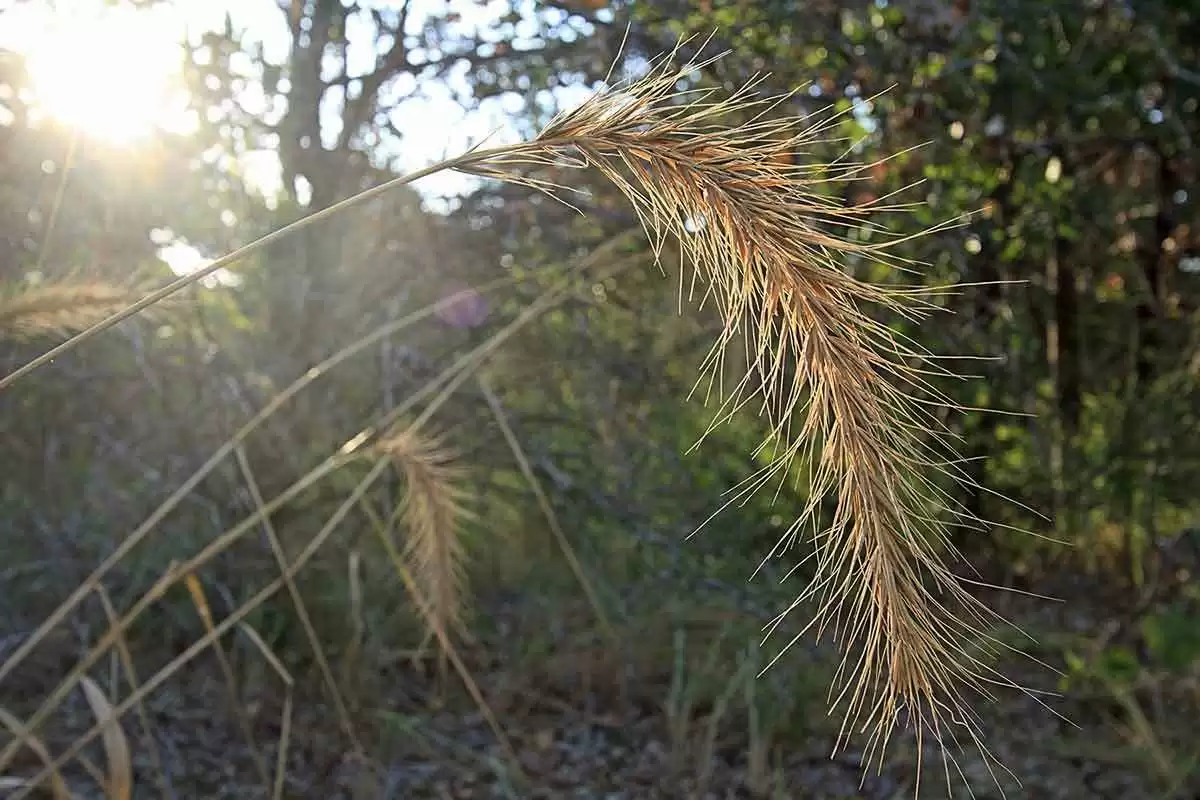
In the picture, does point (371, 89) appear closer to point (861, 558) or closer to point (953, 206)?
point (953, 206)

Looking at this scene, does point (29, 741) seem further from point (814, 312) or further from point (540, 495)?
point (814, 312)

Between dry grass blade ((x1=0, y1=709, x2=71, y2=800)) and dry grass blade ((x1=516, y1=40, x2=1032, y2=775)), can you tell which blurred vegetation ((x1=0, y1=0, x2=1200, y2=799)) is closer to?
dry grass blade ((x1=0, y1=709, x2=71, y2=800))

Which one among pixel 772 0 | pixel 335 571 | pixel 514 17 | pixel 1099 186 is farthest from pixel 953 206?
pixel 335 571

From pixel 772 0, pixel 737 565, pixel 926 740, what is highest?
pixel 772 0

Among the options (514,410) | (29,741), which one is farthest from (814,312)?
(514,410)

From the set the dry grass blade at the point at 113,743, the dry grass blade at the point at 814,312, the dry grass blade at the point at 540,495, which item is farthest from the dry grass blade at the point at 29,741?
the dry grass blade at the point at 814,312

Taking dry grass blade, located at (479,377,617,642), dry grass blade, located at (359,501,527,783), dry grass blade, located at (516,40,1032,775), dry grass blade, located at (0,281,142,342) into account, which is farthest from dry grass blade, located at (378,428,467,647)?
dry grass blade, located at (516,40,1032,775)

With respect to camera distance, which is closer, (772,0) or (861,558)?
(861,558)

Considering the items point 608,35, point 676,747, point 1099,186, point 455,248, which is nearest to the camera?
point 676,747

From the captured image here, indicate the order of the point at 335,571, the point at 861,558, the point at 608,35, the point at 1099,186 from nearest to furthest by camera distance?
the point at 861,558 → the point at 608,35 → the point at 335,571 → the point at 1099,186
